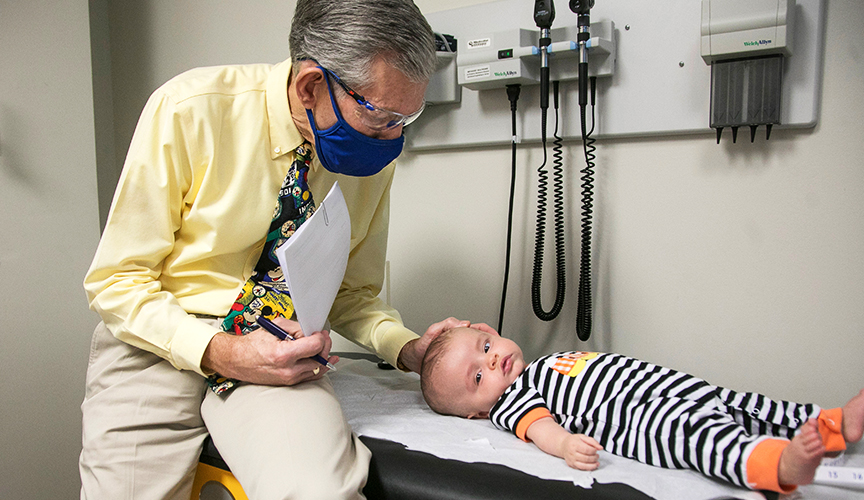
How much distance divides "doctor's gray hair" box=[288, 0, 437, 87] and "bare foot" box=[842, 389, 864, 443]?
3.04ft

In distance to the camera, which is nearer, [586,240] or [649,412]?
[649,412]

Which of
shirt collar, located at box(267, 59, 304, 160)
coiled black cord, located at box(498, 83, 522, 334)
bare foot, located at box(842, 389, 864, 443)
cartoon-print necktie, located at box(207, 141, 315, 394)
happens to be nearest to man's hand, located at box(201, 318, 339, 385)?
cartoon-print necktie, located at box(207, 141, 315, 394)

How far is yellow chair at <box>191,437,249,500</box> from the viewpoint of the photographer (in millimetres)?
1164

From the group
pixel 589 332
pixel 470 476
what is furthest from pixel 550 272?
pixel 470 476

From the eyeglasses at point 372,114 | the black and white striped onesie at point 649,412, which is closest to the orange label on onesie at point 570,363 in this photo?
the black and white striped onesie at point 649,412

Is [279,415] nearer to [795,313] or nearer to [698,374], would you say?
[698,374]

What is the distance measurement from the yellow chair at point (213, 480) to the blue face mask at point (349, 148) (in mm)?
616

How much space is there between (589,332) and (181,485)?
0.97 m

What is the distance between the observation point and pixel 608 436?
107 cm

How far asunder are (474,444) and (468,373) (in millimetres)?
200

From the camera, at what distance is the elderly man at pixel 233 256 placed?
1113 mm

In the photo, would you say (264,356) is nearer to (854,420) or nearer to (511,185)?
(511,185)

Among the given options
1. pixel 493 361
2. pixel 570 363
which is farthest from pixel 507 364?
pixel 570 363

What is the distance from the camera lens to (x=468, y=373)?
4.23 feet
